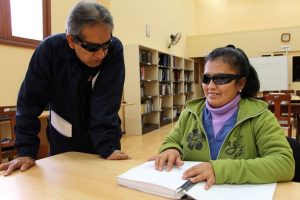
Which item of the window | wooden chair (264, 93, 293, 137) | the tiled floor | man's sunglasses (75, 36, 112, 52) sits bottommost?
the tiled floor

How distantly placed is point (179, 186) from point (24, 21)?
3.99m

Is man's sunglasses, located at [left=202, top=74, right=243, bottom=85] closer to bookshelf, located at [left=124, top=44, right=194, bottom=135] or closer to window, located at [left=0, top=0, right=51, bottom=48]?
window, located at [left=0, top=0, right=51, bottom=48]

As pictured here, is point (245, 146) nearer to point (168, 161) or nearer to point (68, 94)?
point (168, 161)

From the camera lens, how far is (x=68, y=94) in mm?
1344

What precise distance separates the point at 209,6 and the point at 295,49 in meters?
3.39

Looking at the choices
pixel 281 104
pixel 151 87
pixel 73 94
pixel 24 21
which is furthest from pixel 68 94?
pixel 151 87

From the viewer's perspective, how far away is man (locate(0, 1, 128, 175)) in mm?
1248

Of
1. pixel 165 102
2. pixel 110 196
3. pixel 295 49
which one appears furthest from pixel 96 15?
pixel 295 49

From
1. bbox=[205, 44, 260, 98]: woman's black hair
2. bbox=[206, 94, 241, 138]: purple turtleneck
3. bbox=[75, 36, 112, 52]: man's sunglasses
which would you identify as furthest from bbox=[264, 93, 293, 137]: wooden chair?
bbox=[75, 36, 112, 52]: man's sunglasses

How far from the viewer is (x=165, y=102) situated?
7.50 metres

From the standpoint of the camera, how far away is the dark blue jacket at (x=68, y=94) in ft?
4.19

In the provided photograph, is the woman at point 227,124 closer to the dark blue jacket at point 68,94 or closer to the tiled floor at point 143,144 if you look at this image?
the dark blue jacket at point 68,94

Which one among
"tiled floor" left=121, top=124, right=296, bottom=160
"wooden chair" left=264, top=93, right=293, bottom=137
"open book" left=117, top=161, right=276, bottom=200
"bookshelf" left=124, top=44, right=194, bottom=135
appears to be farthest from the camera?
"bookshelf" left=124, top=44, right=194, bottom=135

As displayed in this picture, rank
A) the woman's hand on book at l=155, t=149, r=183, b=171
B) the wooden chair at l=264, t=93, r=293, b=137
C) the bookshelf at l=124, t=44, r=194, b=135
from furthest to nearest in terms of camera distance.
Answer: the bookshelf at l=124, t=44, r=194, b=135, the wooden chair at l=264, t=93, r=293, b=137, the woman's hand on book at l=155, t=149, r=183, b=171
